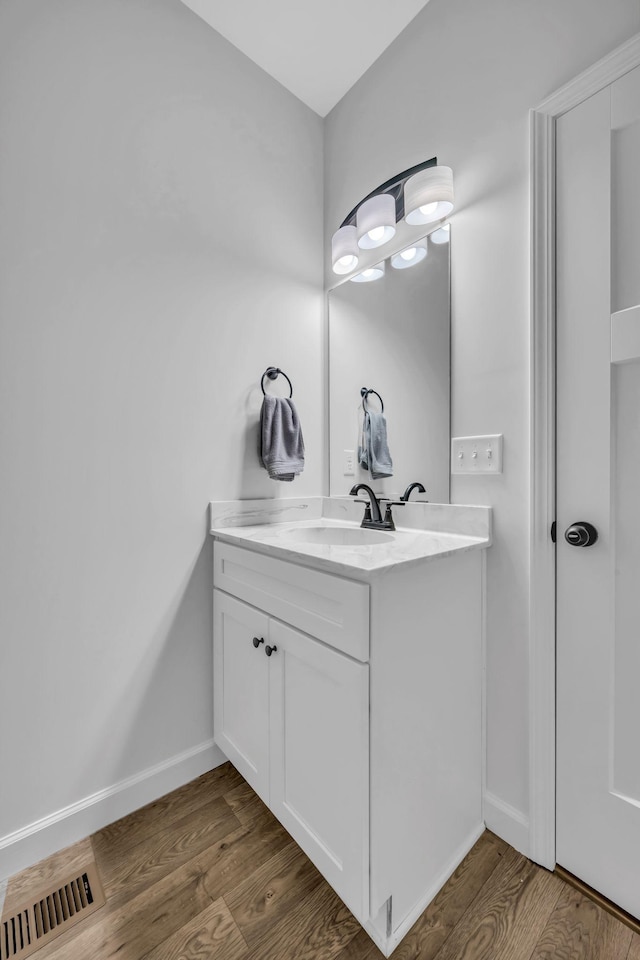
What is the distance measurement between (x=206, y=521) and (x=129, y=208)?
3.47 feet

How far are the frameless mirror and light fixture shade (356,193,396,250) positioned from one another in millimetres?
86

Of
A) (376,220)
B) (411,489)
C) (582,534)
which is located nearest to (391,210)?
(376,220)

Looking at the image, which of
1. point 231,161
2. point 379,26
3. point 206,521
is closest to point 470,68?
point 379,26

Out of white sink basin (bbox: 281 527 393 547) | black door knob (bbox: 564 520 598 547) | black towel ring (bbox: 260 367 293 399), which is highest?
black towel ring (bbox: 260 367 293 399)

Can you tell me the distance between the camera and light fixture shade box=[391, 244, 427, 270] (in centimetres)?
149

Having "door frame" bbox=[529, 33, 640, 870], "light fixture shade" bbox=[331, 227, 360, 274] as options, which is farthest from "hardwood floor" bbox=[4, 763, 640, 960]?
"light fixture shade" bbox=[331, 227, 360, 274]

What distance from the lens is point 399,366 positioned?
1.59 metres

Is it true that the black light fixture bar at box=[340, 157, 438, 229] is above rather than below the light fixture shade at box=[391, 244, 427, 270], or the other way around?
above

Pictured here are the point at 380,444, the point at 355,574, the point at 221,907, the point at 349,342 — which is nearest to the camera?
the point at 355,574

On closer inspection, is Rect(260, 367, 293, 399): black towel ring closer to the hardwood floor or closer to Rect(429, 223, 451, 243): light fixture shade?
Rect(429, 223, 451, 243): light fixture shade

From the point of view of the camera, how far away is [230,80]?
1.61 meters

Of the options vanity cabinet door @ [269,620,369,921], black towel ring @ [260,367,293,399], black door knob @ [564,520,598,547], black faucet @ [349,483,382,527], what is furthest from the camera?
black towel ring @ [260,367,293,399]

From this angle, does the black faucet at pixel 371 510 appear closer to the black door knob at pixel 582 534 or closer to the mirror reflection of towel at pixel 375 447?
the mirror reflection of towel at pixel 375 447

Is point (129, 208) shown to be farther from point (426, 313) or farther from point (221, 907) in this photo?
point (221, 907)
